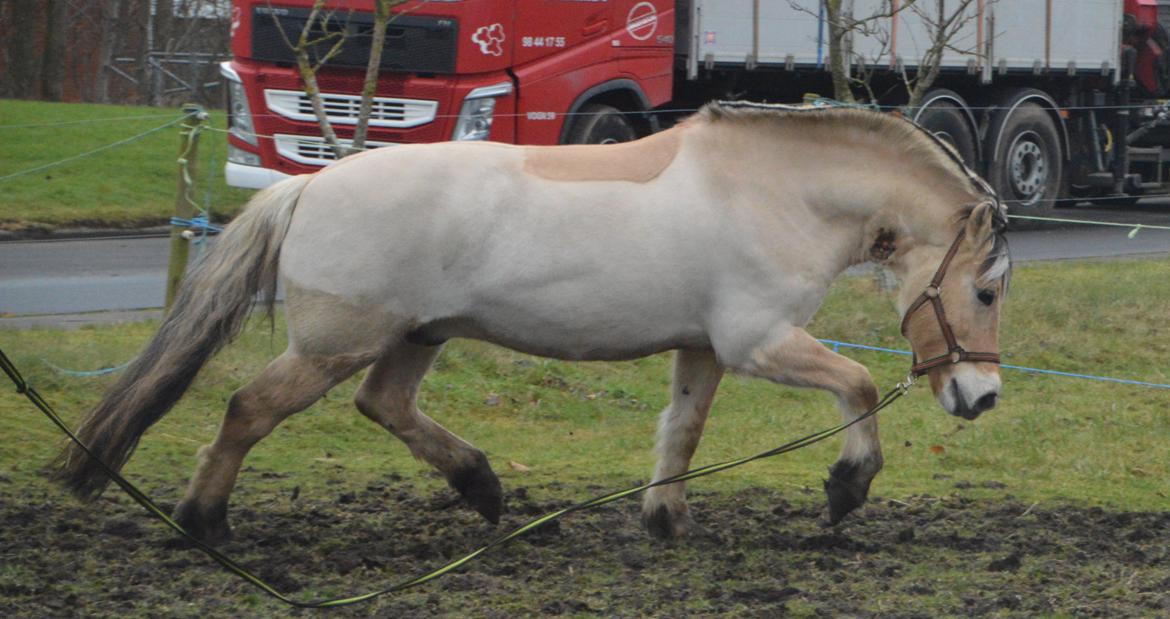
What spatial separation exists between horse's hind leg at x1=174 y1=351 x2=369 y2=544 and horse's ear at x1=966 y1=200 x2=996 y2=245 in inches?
87.6

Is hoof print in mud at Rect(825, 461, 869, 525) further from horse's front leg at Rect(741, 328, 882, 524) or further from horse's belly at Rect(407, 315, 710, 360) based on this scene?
horse's belly at Rect(407, 315, 710, 360)

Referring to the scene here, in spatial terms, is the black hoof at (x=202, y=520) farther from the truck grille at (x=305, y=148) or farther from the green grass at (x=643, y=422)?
the truck grille at (x=305, y=148)

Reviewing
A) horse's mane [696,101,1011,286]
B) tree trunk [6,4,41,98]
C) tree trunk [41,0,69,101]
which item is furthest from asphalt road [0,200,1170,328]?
tree trunk [6,4,41,98]

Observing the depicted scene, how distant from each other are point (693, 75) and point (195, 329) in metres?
9.93

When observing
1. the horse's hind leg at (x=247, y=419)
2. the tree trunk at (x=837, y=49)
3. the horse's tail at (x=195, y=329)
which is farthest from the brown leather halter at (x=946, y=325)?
the tree trunk at (x=837, y=49)

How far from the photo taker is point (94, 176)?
1786cm

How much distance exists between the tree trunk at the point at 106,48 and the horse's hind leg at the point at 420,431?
25792mm

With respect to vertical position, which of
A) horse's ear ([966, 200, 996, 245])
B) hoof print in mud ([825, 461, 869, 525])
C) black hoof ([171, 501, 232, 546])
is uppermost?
horse's ear ([966, 200, 996, 245])

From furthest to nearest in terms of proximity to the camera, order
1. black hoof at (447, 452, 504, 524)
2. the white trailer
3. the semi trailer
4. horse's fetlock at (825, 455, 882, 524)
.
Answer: the white trailer, the semi trailer, black hoof at (447, 452, 504, 524), horse's fetlock at (825, 455, 882, 524)

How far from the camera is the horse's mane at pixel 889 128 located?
19.2 ft

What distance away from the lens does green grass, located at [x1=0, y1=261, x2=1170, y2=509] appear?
725 cm

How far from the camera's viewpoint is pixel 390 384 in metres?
6.22

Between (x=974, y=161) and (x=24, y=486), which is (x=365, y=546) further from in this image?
(x=974, y=161)

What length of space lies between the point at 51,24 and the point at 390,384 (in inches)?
842
